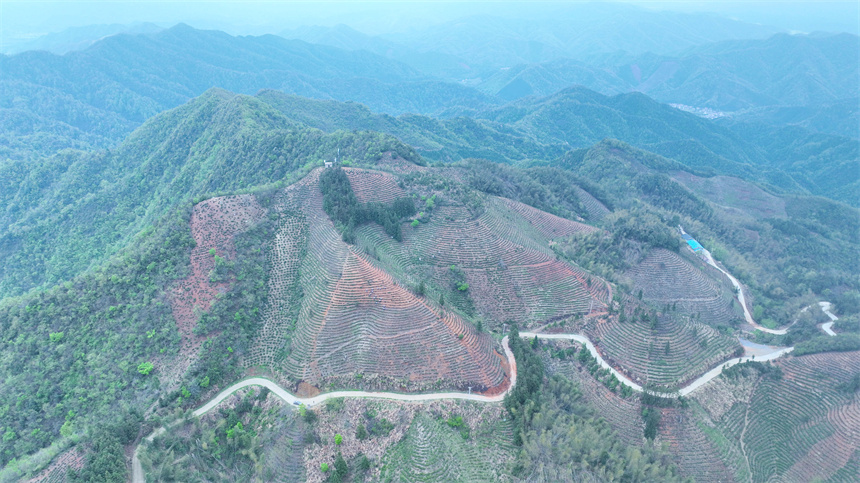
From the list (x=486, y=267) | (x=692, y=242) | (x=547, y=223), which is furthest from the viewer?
(x=692, y=242)

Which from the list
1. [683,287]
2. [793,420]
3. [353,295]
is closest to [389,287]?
[353,295]

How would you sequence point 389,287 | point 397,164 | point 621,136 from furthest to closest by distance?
point 621,136
point 397,164
point 389,287

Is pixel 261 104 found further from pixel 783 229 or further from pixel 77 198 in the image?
pixel 783 229

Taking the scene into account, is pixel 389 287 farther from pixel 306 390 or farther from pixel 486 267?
pixel 486 267

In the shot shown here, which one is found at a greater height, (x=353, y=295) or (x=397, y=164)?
(x=397, y=164)

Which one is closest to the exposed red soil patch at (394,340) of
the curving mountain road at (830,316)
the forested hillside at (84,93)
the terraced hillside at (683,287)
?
the terraced hillside at (683,287)

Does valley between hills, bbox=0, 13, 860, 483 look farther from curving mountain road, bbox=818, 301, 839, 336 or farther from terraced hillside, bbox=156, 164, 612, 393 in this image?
curving mountain road, bbox=818, 301, 839, 336

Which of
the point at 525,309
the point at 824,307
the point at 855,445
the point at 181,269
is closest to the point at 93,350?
the point at 181,269

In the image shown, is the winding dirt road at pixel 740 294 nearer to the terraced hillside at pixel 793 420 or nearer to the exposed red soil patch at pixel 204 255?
the terraced hillside at pixel 793 420
